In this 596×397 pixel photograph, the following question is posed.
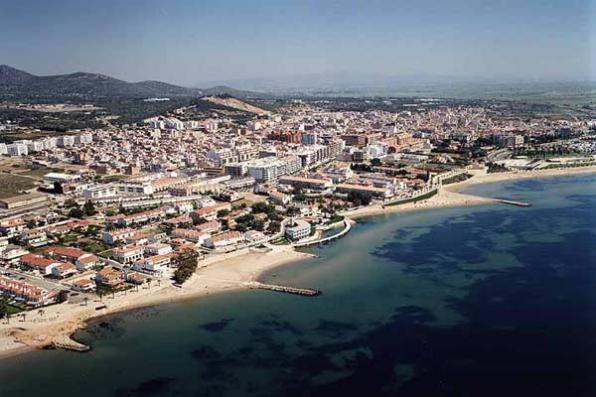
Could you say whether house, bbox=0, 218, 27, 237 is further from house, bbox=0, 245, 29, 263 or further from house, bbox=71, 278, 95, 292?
house, bbox=71, 278, 95, 292

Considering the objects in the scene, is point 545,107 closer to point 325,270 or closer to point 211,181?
point 211,181

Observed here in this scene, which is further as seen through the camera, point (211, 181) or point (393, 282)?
point (211, 181)

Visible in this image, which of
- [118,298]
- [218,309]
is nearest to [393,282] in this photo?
[218,309]

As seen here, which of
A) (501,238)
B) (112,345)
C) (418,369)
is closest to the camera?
(418,369)

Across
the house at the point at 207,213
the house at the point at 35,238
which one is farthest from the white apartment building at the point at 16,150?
the house at the point at 207,213

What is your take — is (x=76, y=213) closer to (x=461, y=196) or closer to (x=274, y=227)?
(x=274, y=227)

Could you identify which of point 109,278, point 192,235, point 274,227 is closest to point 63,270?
point 109,278

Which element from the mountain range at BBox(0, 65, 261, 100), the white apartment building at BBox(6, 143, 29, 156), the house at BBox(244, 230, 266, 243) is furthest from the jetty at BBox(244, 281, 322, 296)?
the mountain range at BBox(0, 65, 261, 100)
